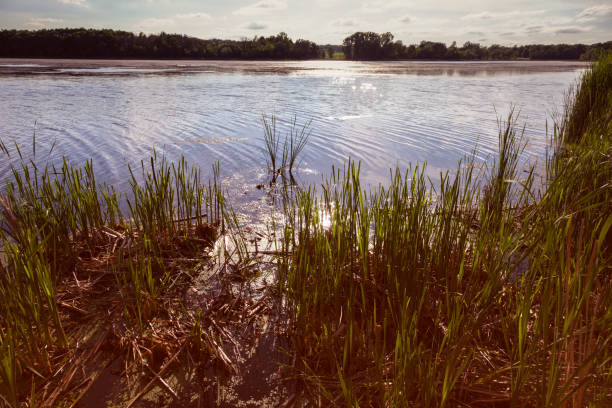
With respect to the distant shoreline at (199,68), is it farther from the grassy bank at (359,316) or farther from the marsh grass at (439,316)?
the marsh grass at (439,316)

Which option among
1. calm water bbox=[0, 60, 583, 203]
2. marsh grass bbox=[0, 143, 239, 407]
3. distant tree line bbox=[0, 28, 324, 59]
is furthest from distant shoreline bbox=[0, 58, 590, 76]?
marsh grass bbox=[0, 143, 239, 407]

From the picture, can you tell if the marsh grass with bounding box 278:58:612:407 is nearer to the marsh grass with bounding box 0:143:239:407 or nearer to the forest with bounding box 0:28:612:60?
the marsh grass with bounding box 0:143:239:407

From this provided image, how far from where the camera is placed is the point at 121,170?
590cm

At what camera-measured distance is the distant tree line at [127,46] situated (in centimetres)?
4619

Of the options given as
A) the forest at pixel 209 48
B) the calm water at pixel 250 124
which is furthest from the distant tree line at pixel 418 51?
the calm water at pixel 250 124

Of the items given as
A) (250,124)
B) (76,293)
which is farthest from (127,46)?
(76,293)

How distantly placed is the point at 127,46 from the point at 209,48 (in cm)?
1113

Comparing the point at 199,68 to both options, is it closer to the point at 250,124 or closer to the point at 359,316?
the point at 250,124

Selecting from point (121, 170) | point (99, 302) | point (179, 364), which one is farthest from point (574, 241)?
point (121, 170)

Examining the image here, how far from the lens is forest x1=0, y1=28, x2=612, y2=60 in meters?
46.7

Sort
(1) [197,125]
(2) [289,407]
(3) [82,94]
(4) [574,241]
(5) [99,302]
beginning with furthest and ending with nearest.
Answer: (3) [82,94] < (1) [197,125] < (4) [574,241] < (5) [99,302] < (2) [289,407]

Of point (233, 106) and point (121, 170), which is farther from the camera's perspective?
point (233, 106)

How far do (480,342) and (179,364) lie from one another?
6.00 feet

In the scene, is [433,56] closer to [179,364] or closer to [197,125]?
[197,125]
